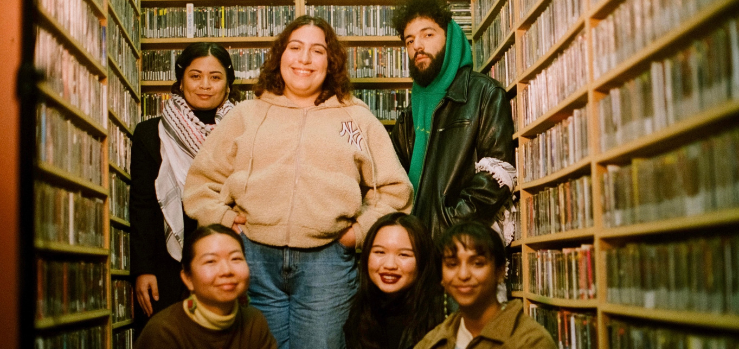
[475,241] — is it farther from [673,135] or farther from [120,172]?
[120,172]

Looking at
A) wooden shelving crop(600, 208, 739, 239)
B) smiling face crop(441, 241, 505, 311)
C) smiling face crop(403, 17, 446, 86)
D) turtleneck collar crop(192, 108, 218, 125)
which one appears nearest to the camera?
wooden shelving crop(600, 208, 739, 239)

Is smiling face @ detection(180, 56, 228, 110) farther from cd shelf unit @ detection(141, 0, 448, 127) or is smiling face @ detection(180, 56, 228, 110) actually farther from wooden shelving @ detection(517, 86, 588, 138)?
wooden shelving @ detection(517, 86, 588, 138)

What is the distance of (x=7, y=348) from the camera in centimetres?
168

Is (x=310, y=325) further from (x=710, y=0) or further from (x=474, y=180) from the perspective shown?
(x=710, y=0)

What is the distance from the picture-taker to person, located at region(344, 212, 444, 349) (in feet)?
7.38

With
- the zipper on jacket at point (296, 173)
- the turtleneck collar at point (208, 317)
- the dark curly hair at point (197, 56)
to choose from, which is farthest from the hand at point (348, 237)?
the dark curly hair at point (197, 56)

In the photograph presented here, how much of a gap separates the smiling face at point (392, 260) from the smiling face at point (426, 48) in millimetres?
944

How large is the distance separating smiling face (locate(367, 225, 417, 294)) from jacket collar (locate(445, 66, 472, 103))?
2.52 feet

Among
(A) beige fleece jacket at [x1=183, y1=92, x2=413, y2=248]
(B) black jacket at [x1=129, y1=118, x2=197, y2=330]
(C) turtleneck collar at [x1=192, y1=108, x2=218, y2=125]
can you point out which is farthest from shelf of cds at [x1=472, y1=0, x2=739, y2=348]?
(B) black jacket at [x1=129, y1=118, x2=197, y2=330]

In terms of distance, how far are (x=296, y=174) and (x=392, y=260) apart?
44 cm

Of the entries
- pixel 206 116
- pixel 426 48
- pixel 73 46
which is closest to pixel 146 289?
pixel 206 116

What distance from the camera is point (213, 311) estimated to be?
6.57 ft

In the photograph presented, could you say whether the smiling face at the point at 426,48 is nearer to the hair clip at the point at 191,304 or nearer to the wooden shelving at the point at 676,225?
the wooden shelving at the point at 676,225

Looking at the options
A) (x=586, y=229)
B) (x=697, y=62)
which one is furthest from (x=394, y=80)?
(x=697, y=62)
